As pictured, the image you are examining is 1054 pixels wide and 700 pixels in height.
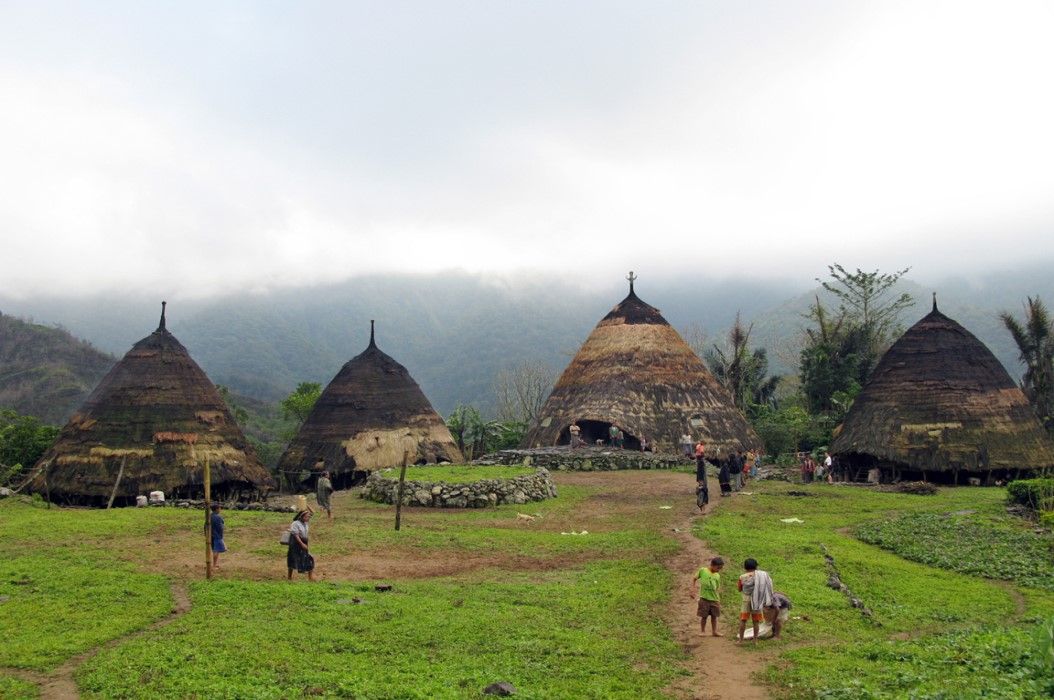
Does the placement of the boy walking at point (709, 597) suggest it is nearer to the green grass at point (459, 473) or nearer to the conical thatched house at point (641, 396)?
the green grass at point (459, 473)

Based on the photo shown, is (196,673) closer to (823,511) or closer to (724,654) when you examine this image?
(724,654)

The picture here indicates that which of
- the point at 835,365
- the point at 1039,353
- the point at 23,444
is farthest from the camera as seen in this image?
the point at 835,365

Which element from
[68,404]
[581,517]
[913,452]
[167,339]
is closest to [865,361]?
[913,452]

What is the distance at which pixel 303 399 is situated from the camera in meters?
48.1

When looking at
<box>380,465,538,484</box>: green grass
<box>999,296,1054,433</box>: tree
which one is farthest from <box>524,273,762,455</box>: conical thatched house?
<box>999,296,1054,433</box>: tree

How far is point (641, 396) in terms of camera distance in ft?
128

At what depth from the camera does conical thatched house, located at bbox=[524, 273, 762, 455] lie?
37.9 meters

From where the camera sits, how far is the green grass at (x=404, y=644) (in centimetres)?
886

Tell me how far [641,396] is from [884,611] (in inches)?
1043

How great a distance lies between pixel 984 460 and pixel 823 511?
11.0m

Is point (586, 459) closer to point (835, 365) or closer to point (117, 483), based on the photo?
point (117, 483)

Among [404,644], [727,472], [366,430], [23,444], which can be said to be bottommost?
[404,644]

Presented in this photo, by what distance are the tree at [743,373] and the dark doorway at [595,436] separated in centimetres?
1290

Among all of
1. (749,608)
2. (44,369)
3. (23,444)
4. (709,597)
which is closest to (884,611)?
(749,608)
